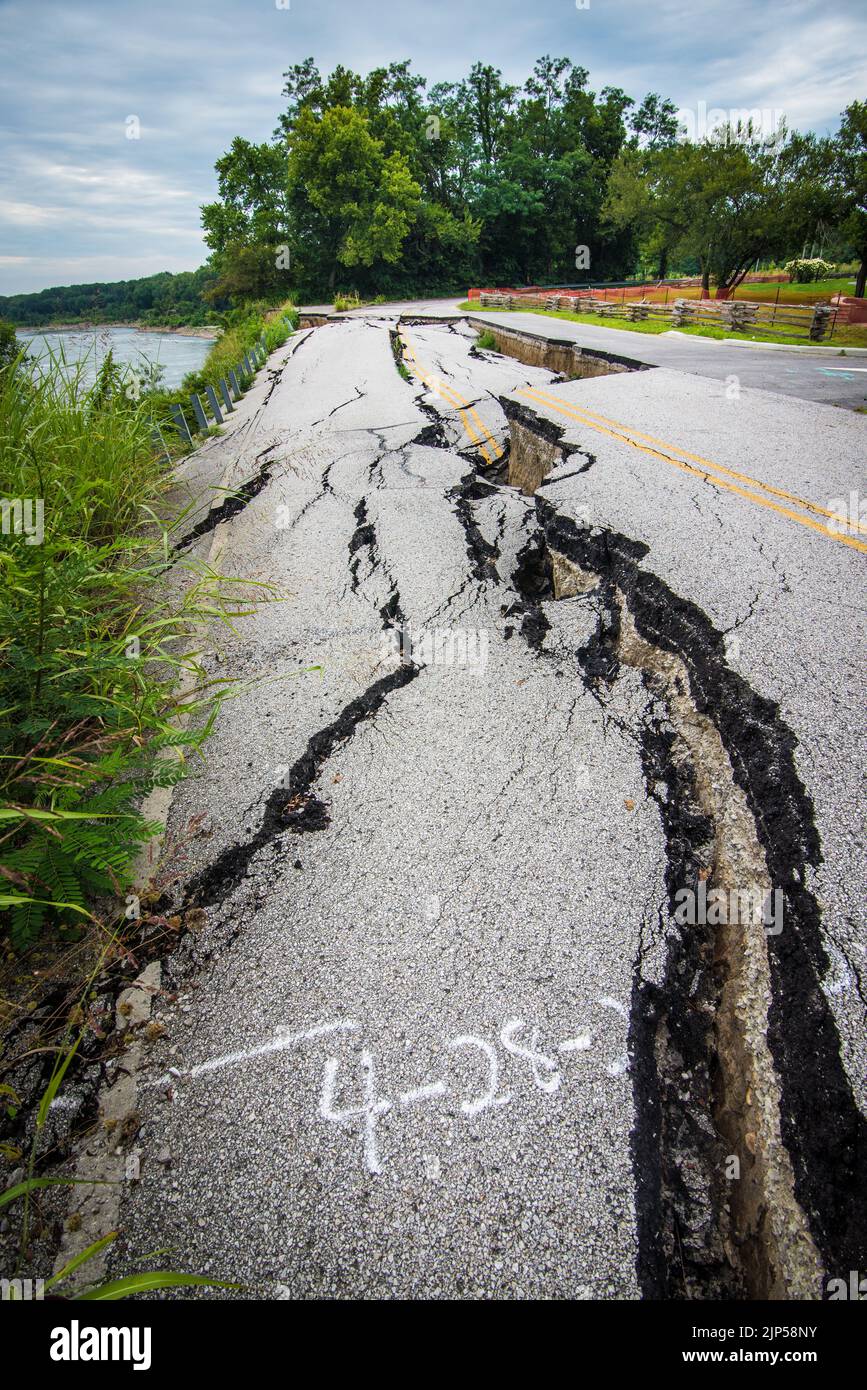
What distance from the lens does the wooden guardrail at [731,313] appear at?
46.9ft

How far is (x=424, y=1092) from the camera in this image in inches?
72.5

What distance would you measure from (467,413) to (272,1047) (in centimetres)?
954

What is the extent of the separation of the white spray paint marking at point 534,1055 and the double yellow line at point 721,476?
12.7 feet

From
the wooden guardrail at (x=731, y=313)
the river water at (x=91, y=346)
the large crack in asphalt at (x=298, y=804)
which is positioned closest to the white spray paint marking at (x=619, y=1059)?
the large crack in asphalt at (x=298, y=804)

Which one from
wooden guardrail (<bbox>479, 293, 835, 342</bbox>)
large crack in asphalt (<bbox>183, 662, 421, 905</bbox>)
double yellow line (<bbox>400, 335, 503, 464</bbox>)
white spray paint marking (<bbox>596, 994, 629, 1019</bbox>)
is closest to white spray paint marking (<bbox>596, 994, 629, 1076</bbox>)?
white spray paint marking (<bbox>596, 994, 629, 1019</bbox>)

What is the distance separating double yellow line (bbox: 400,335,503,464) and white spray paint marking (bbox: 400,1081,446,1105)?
23.7ft

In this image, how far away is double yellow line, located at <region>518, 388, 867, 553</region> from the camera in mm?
4305

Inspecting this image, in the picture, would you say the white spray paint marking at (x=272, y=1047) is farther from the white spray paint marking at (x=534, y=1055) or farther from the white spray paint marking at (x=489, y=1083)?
the white spray paint marking at (x=534, y=1055)

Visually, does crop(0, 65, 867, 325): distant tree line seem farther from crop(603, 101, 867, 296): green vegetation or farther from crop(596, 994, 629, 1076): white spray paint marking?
crop(596, 994, 629, 1076): white spray paint marking

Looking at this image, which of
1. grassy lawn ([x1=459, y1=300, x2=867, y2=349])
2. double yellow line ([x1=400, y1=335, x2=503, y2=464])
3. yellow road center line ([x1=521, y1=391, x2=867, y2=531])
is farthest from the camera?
grassy lawn ([x1=459, y1=300, x2=867, y2=349])

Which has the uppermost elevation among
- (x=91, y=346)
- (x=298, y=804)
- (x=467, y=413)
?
(x=467, y=413)

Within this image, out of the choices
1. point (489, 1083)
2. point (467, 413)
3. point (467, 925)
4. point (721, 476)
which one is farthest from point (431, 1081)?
point (467, 413)

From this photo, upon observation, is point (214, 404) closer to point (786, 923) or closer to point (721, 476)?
point (721, 476)
